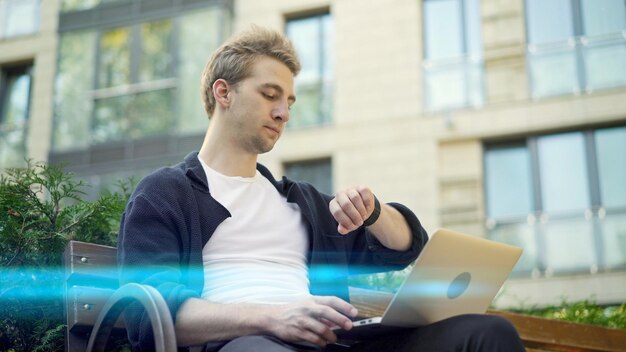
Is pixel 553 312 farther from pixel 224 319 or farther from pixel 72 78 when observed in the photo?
pixel 72 78

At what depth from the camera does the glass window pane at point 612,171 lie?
1537cm

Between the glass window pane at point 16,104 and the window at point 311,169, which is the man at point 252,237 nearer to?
the window at point 311,169

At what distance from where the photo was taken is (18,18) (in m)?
20.1

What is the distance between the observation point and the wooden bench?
2740 millimetres

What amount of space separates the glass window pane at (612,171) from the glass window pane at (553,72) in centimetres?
110

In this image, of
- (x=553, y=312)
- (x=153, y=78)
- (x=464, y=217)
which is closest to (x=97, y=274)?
(x=553, y=312)

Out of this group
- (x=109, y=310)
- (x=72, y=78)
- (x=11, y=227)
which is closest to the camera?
(x=109, y=310)

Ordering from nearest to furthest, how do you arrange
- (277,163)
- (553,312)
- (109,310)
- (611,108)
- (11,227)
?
(109,310) < (11,227) < (553,312) < (611,108) < (277,163)

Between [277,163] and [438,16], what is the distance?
348 cm

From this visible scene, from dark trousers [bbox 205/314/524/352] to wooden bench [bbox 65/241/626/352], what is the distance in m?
0.27

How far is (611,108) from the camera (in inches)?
610

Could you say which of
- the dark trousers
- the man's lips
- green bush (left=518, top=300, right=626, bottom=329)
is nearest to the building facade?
green bush (left=518, top=300, right=626, bottom=329)

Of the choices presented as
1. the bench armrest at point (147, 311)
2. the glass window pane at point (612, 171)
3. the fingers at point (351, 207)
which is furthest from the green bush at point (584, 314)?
the glass window pane at point (612, 171)

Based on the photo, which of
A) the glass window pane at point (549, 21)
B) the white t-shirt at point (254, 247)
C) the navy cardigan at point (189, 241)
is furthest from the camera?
the glass window pane at point (549, 21)
